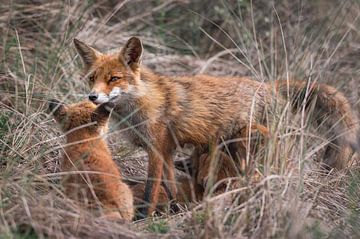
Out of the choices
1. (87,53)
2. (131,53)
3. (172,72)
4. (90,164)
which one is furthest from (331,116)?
(172,72)

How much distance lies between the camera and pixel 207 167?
7.00 metres

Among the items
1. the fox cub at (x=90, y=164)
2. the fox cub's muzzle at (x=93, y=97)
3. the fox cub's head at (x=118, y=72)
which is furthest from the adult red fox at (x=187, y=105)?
the fox cub at (x=90, y=164)

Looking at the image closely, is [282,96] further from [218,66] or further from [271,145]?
[218,66]

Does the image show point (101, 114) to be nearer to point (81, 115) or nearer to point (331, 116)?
point (81, 115)

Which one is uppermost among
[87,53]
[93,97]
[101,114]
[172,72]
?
[87,53]

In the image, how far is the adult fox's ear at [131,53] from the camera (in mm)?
6871

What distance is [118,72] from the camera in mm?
6820

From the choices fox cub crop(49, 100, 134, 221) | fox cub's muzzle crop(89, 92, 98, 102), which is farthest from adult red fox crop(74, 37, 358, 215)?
fox cub crop(49, 100, 134, 221)

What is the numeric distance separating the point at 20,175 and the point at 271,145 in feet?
7.22

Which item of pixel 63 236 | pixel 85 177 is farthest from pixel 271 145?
pixel 63 236

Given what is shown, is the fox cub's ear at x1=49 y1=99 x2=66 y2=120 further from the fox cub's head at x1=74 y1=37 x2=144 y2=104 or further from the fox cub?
the fox cub's head at x1=74 y1=37 x2=144 y2=104

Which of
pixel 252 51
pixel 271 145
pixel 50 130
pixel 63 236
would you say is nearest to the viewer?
pixel 63 236

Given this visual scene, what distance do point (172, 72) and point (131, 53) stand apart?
3.45 meters

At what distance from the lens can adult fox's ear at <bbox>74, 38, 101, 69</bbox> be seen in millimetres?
7129
